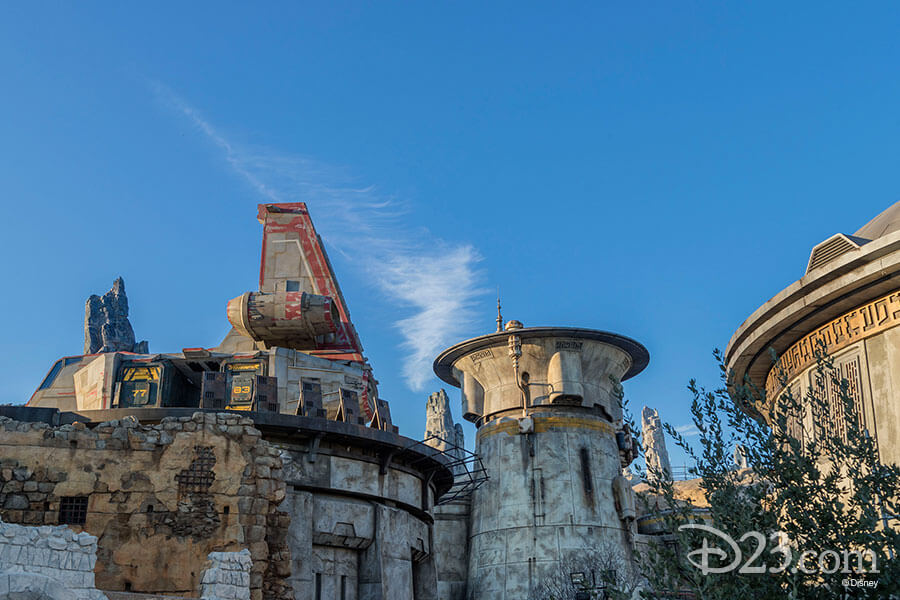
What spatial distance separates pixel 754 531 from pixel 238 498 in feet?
33.5

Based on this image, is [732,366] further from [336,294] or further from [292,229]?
[292,229]

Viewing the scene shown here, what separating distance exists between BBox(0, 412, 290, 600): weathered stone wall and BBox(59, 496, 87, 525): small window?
0.08m

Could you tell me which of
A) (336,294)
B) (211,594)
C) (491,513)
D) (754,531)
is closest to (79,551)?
(211,594)

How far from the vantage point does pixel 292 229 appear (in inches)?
1377

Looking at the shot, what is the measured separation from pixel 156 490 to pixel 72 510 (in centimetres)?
147

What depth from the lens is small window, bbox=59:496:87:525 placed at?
52.2 feet

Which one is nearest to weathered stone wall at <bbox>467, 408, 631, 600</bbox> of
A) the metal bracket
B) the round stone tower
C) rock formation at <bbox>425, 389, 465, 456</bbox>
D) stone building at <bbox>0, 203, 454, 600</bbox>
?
the round stone tower

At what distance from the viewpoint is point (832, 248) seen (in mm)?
16797

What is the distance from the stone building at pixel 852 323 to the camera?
15422mm

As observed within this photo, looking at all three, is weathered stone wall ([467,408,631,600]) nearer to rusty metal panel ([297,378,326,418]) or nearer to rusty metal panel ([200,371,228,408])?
rusty metal panel ([297,378,326,418])

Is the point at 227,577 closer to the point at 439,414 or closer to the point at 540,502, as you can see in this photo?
the point at 540,502

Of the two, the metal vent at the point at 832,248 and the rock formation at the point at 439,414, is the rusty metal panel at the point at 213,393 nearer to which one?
the metal vent at the point at 832,248

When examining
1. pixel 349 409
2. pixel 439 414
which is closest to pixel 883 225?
pixel 349 409

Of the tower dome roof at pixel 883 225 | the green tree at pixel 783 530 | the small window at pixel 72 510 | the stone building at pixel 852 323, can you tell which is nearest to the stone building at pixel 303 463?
the small window at pixel 72 510
